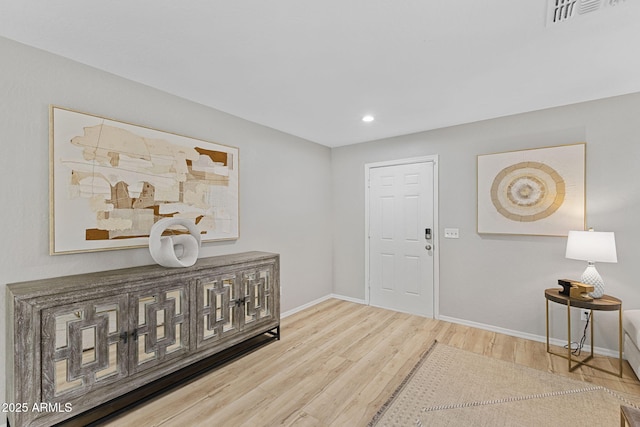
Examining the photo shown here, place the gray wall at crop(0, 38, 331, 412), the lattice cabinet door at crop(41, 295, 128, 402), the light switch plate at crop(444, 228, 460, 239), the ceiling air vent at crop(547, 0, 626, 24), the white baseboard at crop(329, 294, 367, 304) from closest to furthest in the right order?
the ceiling air vent at crop(547, 0, 626, 24) < the lattice cabinet door at crop(41, 295, 128, 402) < the gray wall at crop(0, 38, 331, 412) < the light switch plate at crop(444, 228, 460, 239) < the white baseboard at crop(329, 294, 367, 304)

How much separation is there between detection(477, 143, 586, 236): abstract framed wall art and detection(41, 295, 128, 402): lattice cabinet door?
11.5 feet

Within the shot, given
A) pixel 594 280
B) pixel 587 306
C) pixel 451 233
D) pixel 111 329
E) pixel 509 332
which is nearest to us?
pixel 111 329

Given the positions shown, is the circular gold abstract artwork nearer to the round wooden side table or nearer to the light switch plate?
the light switch plate

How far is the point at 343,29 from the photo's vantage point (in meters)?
1.70

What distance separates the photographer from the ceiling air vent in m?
1.48

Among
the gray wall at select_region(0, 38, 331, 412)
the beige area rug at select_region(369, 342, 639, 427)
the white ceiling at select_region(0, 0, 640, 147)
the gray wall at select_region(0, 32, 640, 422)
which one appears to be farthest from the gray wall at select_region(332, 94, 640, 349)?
the gray wall at select_region(0, 38, 331, 412)

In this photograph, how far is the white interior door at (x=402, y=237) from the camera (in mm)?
3713

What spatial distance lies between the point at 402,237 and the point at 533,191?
1.53 m

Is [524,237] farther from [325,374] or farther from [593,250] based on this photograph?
[325,374]

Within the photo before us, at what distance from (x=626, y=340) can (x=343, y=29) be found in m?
3.39

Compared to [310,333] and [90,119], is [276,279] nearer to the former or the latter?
[310,333]

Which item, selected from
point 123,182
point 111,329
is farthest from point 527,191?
point 111,329

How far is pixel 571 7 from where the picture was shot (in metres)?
1.53

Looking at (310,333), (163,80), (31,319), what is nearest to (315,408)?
(310,333)
